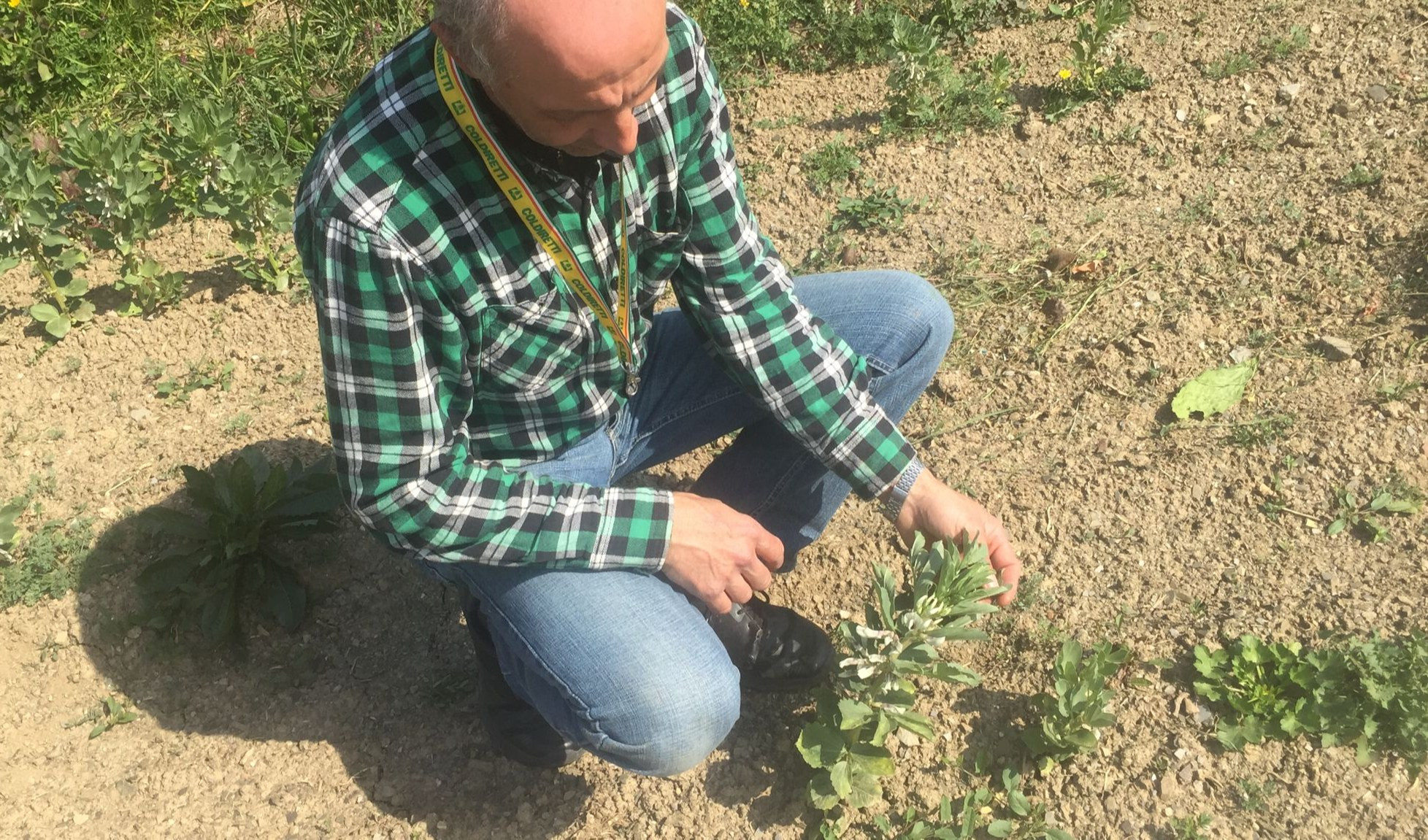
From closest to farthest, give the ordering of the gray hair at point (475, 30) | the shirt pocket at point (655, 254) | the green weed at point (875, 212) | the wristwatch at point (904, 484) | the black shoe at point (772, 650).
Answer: the gray hair at point (475, 30) < the shirt pocket at point (655, 254) < the wristwatch at point (904, 484) < the black shoe at point (772, 650) < the green weed at point (875, 212)

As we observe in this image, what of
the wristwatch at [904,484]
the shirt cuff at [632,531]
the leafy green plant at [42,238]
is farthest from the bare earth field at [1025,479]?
the shirt cuff at [632,531]

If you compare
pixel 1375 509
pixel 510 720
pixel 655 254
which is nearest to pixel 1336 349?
pixel 1375 509

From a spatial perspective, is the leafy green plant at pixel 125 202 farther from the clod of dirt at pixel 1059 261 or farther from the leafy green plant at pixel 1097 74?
the leafy green plant at pixel 1097 74

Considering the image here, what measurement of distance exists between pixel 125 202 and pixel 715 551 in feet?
8.62

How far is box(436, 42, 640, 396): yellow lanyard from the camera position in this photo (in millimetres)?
1727

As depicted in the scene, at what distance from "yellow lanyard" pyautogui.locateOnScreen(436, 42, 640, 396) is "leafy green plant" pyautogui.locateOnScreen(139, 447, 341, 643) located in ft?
3.89

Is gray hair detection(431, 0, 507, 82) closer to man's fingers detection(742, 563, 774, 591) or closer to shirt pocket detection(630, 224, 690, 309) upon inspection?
shirt pocket detection(630, 224, 690, 309)

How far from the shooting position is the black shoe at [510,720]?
99.3 inches

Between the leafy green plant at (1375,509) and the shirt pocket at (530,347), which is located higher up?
the shirt pocket at (530,347)

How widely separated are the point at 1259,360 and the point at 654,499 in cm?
198

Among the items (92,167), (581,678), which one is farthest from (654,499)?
(92,167)

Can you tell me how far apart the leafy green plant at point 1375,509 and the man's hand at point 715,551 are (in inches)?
62.0

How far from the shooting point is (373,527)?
6.59ft

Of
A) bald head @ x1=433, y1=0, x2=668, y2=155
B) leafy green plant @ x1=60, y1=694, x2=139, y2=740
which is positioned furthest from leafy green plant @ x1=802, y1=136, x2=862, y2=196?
leafy green plant @ x1=60, y1=694, x2=139, y2=740
